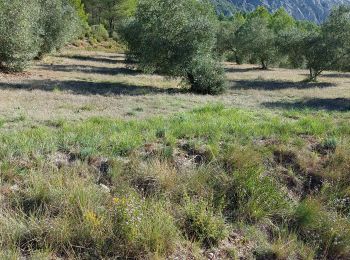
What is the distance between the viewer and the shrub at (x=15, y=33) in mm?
19609

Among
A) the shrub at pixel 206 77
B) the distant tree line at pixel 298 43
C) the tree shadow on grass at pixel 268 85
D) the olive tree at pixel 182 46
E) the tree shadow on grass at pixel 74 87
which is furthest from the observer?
the distant tree line at pixel 298 43

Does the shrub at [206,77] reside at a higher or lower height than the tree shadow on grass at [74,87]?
higher

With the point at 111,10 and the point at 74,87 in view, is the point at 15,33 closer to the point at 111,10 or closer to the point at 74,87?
the point at 74,87

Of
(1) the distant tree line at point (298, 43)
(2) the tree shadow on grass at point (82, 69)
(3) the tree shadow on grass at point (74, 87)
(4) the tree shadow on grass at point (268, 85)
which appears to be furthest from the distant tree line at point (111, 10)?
(3) the tree shadow on grass at point (74, 87)

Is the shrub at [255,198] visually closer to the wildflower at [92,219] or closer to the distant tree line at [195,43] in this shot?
the wildflower at [92,219]

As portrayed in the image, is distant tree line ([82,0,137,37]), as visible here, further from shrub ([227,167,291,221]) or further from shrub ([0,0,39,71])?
shrub ([227,167,291,221])

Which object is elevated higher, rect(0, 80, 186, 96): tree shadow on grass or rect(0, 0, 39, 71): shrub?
rect(0, 0, 39, 71): shrub

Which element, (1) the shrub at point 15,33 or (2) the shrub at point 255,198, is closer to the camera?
(2) the shrub at point 255,198

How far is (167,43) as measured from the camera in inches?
806

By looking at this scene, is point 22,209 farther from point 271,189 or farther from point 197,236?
point 271,189

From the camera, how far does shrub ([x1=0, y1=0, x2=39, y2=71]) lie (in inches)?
772

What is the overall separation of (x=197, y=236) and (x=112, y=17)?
5742 centimetres

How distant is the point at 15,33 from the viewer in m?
19.8

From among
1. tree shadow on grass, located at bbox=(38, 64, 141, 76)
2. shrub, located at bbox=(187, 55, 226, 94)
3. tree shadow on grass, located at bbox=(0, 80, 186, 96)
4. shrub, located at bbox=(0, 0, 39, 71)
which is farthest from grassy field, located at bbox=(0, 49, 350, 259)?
tree shadow on grass, located at bbox=(38, 64, 141, 76)
